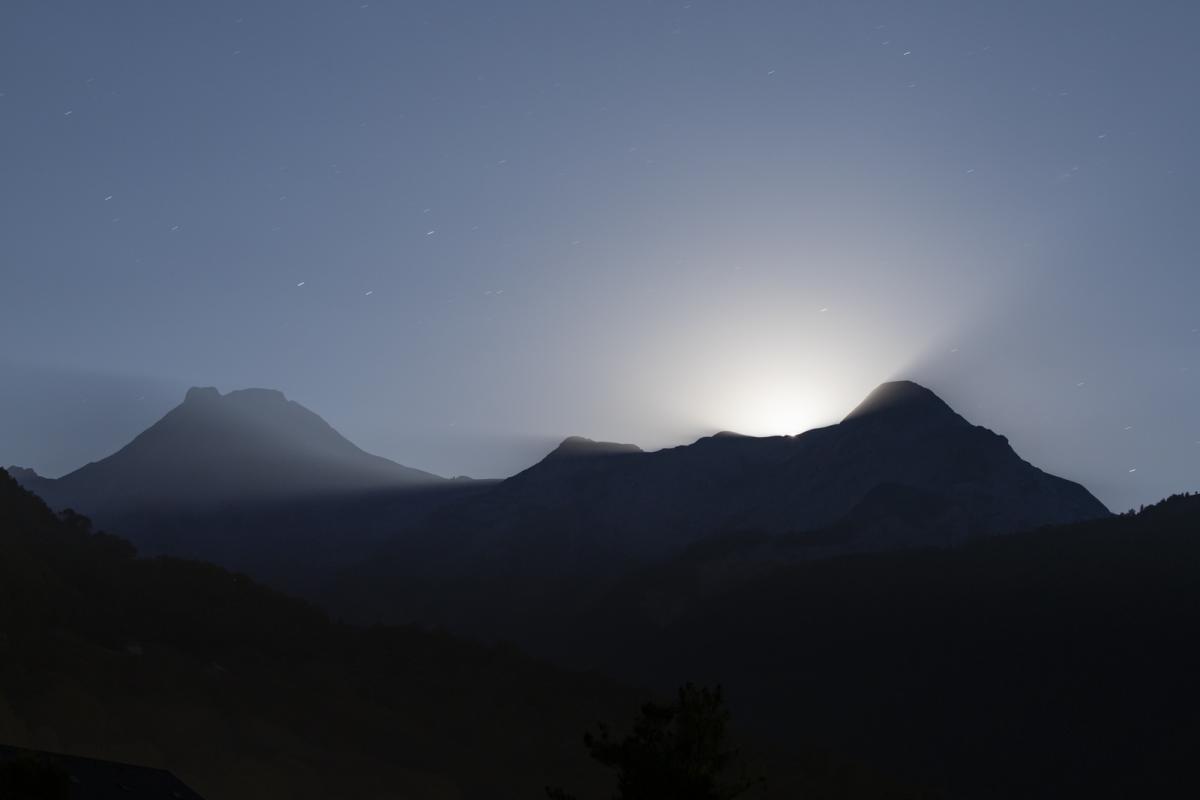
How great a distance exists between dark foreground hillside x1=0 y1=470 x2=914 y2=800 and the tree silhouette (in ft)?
199

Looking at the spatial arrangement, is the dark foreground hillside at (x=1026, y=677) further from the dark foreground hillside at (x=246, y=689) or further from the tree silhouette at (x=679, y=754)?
the tree silhouette at (x=679, y=754)

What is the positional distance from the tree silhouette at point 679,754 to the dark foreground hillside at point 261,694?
60640 mm

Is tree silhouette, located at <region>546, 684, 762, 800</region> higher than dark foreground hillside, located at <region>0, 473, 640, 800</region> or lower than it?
higher

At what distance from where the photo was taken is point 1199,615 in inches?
6471

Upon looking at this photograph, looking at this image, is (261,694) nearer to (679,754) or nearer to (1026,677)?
(679,754)

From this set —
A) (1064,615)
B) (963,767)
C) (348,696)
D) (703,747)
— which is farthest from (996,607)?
(703,747)

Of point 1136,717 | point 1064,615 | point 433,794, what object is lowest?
point 433,794

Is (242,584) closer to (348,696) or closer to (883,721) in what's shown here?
(348,696)

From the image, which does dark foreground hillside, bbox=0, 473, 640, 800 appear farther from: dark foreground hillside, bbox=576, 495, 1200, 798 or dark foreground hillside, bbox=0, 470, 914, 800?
dark foreground hillside, bbox=576, 495, 1200, 798

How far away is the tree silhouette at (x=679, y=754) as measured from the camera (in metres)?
31.9

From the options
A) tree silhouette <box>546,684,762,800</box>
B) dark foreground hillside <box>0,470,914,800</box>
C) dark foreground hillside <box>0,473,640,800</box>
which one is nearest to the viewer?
tree silhouette <box>546,684,762,800</box>

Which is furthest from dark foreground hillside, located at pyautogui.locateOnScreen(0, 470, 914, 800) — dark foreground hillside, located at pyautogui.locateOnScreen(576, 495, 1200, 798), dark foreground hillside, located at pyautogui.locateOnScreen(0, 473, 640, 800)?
dark foreground hillside, located at pyautogui.locateOnScreen(576, 495, 1200, 798)

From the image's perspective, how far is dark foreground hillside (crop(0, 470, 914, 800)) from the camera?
92125 millimetres

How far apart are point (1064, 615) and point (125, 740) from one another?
139356 millimetres
